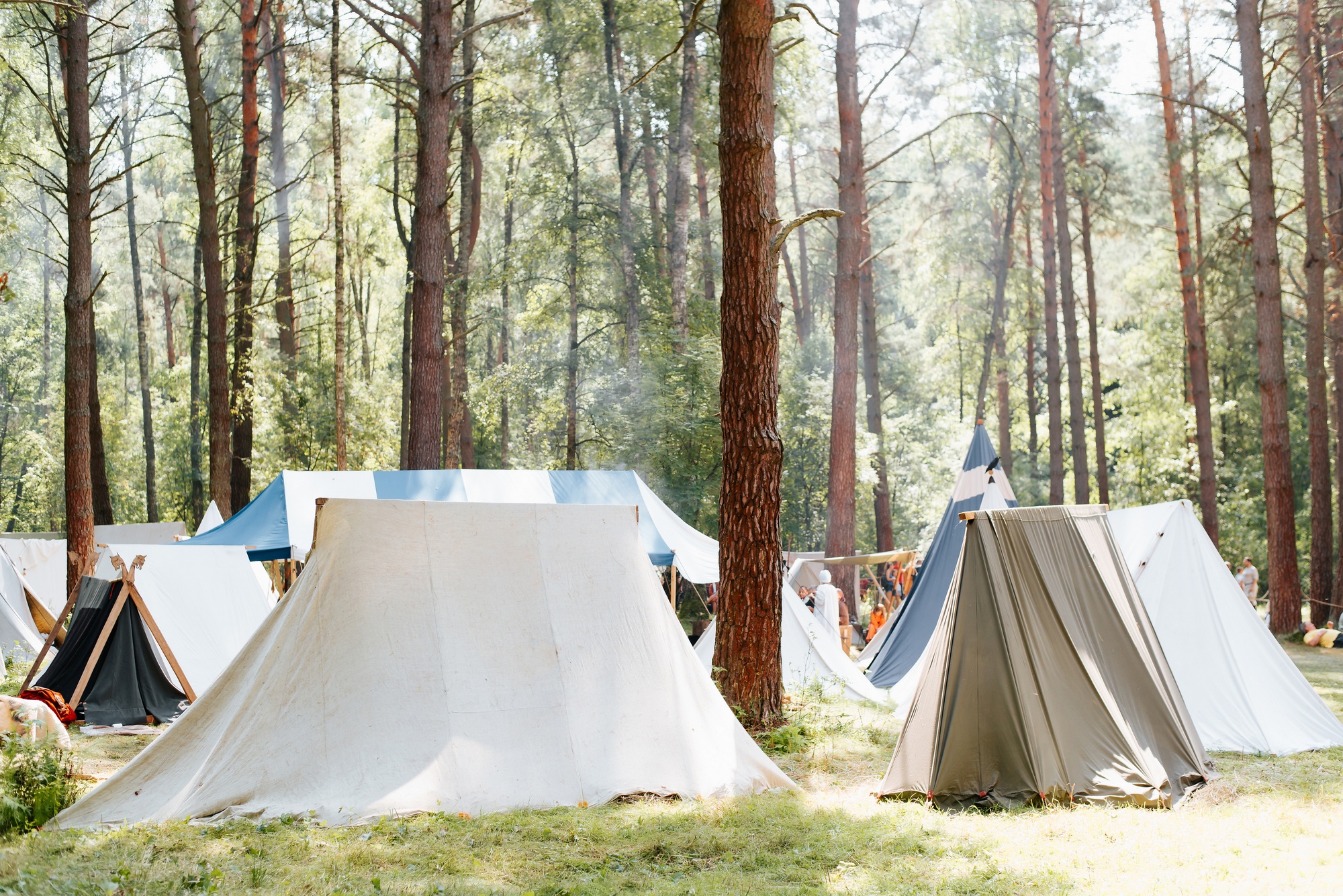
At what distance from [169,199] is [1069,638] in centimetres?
2755

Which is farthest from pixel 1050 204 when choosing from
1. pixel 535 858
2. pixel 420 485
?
pixel 535 858

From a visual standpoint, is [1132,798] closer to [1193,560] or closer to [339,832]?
[1193,560]

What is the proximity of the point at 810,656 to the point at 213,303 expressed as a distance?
943 centimetres

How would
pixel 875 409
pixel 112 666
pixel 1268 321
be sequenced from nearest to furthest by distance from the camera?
pixel 112 666, pixel 1268 321, pixel 875 409

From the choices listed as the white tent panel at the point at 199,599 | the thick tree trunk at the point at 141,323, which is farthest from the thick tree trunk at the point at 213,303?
the thick tree trunk at the point at 141,323

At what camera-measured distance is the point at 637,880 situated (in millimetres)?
3676

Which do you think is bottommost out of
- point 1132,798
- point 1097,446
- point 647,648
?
point 1132,798

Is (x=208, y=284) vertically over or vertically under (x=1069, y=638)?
over

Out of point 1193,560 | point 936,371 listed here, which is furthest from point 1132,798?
point 936,371

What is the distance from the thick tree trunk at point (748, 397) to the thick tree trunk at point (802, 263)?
802 inches

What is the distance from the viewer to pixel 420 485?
10602 mm

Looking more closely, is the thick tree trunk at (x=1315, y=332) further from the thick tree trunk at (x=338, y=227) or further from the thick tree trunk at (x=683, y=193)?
the thick tree trunk at (x=338, y=227)

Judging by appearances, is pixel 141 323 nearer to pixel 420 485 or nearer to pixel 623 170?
pixel 623 170

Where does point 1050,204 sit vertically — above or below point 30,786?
above
